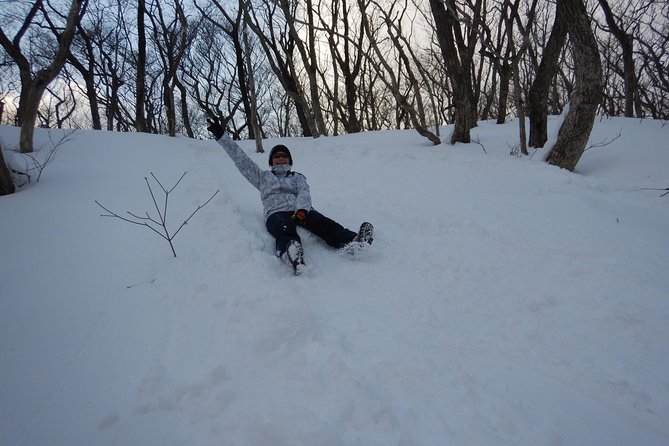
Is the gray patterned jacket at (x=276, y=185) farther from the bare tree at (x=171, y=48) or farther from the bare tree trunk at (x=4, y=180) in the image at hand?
the bare tree at (x=171, y=48)

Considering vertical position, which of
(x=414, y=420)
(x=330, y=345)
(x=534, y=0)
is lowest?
(x=414, y=420)

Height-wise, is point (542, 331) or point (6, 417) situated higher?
point (6, 417)

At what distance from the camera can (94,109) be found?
1201 centimetres

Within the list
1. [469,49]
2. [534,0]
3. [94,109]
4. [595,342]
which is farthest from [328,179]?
[94,109]

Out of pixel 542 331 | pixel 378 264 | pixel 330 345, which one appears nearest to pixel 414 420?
pixel 330 345

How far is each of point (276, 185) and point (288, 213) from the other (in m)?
0.35

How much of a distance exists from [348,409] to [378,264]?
1444 millimetres

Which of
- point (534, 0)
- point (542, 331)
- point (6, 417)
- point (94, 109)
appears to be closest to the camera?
point (6, 417)

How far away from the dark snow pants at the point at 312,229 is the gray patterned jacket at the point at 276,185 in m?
0.13

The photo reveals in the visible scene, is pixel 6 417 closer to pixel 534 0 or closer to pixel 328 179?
pixel 328 179

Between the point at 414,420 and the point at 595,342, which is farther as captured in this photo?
the point at 595,342

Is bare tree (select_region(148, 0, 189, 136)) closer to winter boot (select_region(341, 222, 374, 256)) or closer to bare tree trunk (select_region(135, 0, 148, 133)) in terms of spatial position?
bare tree trunk (select_region(135, 0, 148, 133))

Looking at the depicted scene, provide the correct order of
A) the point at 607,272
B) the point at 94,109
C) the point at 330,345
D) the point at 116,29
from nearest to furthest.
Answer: the point at 330,345, the point at 607,272, the point at 94,109, the point at 116,29

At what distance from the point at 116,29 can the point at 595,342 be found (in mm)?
18717
